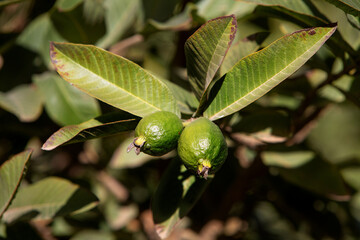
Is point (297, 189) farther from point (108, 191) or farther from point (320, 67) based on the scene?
point (108, 191)

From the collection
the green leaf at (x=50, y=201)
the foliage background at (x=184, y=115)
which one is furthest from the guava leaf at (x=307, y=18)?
the green leaf at (x=50, y=201)

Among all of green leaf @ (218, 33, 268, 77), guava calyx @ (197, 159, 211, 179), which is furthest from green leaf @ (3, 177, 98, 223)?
green leaf @ (218, 33, 268, 77)

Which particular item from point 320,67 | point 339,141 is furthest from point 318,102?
point 339,141

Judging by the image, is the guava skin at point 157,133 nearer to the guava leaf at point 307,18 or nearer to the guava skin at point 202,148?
the guava skin at point 202,148

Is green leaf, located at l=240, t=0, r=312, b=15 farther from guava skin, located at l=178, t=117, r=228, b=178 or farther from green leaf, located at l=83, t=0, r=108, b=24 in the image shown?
green leaf, located at l=83, t=0, r=108, b=24

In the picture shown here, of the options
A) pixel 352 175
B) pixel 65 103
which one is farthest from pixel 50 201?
pixel 352 175

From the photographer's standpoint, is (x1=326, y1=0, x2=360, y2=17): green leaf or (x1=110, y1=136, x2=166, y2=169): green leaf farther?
(x1=110, y1=136, x2=166, y2=169): green leaf
